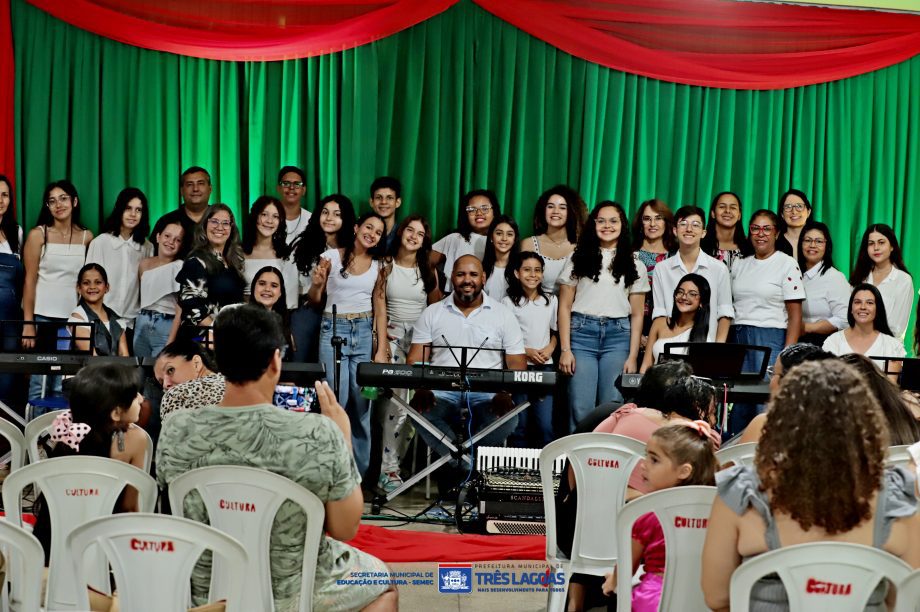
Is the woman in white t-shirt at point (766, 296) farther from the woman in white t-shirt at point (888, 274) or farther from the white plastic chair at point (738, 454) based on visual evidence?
the white plastic chair at point (738, 454)

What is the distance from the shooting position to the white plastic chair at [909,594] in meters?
2.05

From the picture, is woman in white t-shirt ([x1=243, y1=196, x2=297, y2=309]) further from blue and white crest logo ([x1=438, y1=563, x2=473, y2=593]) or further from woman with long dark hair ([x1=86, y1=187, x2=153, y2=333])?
blue and white crest logo ([x1=438, y1=563, x2=473, y2=593])

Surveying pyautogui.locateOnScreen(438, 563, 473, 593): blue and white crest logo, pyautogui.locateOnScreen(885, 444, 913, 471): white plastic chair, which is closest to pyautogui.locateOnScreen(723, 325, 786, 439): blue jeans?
pyautogui.locateOnScreen(438, 563, 473, 593): blue and white crest logo

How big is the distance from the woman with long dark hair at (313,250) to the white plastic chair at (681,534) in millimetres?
3986

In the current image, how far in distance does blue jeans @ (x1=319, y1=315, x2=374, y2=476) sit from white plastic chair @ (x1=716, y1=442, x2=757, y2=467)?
2931 mm

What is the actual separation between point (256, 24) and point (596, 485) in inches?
192

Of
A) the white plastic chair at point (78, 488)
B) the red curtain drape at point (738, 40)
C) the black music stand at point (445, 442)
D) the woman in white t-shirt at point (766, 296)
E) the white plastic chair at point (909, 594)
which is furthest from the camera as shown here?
the red curtain drape at point (738, 40)

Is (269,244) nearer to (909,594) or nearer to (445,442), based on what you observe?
(445,442)

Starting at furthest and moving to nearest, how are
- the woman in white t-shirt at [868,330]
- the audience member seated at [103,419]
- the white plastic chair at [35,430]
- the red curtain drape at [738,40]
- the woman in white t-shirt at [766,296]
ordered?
the red curtain drape at [738,40] → the woman in white t-shirt at [766,296] → the woman in white t-shirt at [868,330] → the white plastic chair at [35,430] → the audience member seated at [103,419]

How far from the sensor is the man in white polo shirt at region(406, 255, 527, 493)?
5.88 m

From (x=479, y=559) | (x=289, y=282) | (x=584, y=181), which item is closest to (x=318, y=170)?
(x=289, y=282)

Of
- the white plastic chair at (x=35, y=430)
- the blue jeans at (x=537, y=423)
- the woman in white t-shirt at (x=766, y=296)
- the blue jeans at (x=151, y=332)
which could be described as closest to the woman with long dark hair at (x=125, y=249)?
the blue jeans at (x=151, y=332)

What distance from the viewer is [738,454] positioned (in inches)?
133

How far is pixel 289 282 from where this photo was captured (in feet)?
21.1
